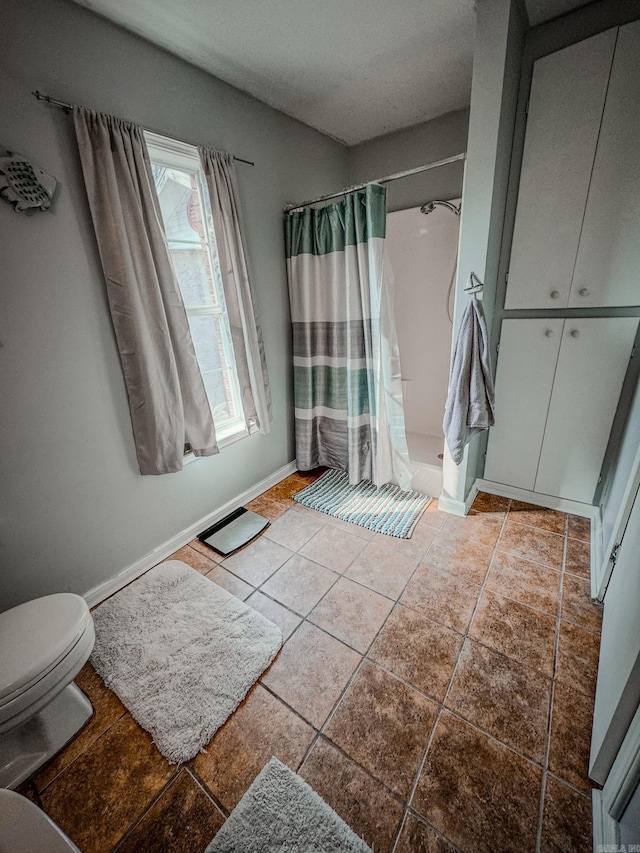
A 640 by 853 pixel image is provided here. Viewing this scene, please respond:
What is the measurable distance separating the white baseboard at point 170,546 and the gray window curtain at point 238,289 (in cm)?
50

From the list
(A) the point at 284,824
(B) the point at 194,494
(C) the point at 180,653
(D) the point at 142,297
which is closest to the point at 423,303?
(D) the point at 142,297

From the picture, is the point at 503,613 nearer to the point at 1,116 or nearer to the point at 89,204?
the point at 89,204

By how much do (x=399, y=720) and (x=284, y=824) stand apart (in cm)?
44

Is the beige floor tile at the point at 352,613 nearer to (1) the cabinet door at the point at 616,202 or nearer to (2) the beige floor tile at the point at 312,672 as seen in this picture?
(2) the beige floor tile at the point at 312,672

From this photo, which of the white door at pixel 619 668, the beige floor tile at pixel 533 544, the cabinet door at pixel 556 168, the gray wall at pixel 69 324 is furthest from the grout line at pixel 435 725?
the cabinet door at pixel 556 168

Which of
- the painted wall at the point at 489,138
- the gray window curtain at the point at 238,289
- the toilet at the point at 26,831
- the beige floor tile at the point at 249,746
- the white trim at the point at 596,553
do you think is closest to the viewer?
the toilet at the point at 26,831

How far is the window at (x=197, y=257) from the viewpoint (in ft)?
5.57

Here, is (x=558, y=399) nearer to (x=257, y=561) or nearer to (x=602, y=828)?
(x=602, y=828)

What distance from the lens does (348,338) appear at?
2.17 metres

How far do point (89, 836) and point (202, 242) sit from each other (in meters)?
2.31

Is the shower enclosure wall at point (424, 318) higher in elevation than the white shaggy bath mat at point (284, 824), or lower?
higher

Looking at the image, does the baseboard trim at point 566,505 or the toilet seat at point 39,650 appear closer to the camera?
the toilet seat at point 39,650

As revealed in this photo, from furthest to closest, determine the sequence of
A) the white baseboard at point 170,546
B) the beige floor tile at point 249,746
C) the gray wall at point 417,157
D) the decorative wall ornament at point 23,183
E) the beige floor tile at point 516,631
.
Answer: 1. the gray wall at point 417,157
2. the white baseboard at point 170,546
3. the beige floor tile at point 516,631
4. the decorative wall ornament at point 23,183
5. the beige floor tile at point 249,746

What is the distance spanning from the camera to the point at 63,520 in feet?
4.93
